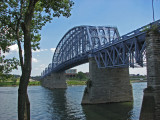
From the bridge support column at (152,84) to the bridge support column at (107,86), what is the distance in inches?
762

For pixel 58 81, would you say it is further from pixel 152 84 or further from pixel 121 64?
→ pixel 152 84

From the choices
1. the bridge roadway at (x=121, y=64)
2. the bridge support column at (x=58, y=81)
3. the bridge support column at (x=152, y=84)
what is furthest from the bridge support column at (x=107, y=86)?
the bridge support column at (x=58, y=81)

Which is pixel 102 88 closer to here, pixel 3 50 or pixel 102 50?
pixel 102 50

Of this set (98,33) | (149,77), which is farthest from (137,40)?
(98,33)

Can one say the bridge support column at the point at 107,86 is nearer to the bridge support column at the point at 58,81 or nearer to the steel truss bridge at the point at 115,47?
the steel truss bridge at the point at 115,47

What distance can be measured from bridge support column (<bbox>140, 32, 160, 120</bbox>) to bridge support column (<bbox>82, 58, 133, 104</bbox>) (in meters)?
19.3

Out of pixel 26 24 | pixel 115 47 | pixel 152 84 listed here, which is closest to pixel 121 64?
pixel 115 47

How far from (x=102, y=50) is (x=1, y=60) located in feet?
82.2

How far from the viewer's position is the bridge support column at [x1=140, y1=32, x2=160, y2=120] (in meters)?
17.1

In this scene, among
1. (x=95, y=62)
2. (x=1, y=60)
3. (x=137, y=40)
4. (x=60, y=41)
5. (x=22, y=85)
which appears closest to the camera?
(x=22, y=85)

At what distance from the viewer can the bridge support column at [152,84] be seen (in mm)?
17062

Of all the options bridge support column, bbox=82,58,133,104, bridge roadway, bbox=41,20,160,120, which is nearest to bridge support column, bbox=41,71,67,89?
bridge roadway, bbox=41,20,160,120

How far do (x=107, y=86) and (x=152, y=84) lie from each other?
20.2m

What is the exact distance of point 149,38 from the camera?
→ 20266 millimetres
